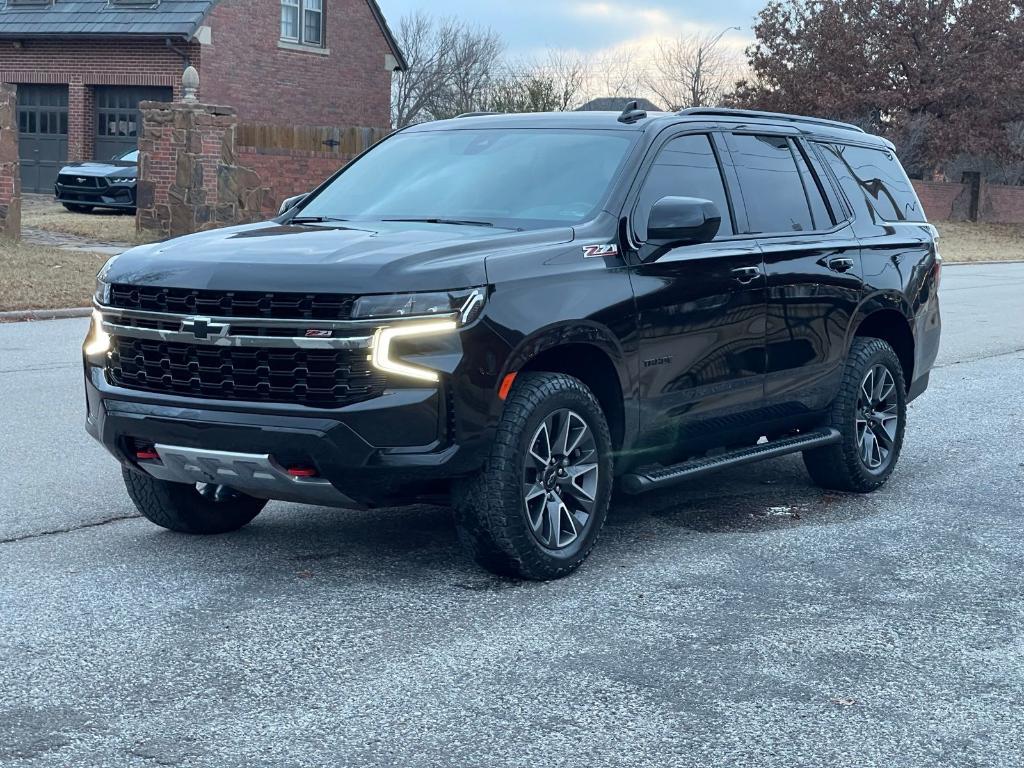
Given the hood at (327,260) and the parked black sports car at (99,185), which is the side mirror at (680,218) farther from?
the parked black sports car at (99,185)

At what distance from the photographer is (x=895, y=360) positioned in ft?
26.0

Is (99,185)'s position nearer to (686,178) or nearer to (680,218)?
(686,178)

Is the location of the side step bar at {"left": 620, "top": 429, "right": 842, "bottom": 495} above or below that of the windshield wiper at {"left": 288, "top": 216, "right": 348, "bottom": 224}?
below

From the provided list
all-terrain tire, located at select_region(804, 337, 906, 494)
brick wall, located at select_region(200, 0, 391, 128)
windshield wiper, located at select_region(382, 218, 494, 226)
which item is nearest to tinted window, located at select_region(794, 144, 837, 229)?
all-terrain tire, located at select_region(804, 337, 906, 494)

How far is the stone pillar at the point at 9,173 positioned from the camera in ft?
68.3

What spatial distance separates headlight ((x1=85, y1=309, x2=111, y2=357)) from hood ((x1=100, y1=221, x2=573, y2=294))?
0.18m

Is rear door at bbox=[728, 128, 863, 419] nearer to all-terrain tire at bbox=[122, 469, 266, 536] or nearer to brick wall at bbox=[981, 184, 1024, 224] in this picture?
all-terrain tire at bbox=[122, 469, 266, 536]

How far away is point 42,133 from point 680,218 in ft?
109

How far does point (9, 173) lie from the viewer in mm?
21203

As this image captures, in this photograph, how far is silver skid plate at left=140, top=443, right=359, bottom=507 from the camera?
526 centimetres

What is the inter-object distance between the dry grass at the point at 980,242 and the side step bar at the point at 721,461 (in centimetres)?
2881

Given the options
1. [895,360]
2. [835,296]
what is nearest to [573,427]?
[835,296]

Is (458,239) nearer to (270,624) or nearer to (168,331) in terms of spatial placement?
(168,331)

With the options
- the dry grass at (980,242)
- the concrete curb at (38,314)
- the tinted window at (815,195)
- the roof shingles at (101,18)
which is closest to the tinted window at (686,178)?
the tinted window at (815,195)
